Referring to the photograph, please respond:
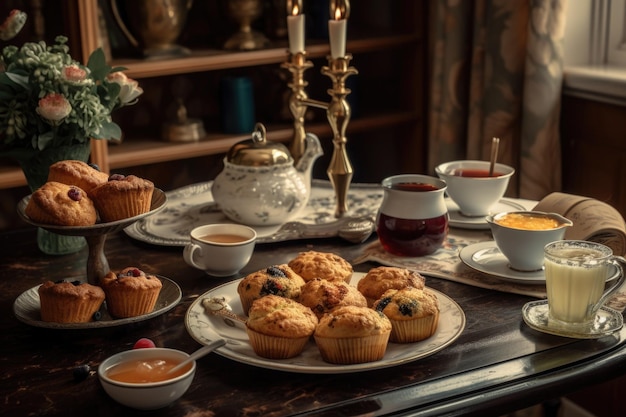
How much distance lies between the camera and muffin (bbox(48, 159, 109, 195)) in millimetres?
1420

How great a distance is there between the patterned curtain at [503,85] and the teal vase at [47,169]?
4.93ft

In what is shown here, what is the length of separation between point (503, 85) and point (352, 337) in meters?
1.80

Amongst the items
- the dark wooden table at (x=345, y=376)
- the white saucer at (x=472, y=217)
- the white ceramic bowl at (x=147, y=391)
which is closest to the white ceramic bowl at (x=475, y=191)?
the white saucer at (x=472, y=217)

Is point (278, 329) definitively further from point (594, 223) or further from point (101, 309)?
point (594, 223)

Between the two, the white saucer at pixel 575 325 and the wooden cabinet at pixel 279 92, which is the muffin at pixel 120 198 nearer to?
the white saucer at pixel 575 325

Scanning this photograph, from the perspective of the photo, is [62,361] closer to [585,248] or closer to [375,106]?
[585,248]

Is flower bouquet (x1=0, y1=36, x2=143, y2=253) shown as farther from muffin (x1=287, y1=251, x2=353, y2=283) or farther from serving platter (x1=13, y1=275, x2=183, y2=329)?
muffin (x1=287, y1=251, x2=353, y2=283)

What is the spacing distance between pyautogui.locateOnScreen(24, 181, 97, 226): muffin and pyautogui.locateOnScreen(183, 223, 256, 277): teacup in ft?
0.80

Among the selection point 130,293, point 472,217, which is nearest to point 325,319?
point 130,293

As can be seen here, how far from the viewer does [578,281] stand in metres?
1.30

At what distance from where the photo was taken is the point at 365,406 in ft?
3.67

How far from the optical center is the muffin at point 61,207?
52.2 inches

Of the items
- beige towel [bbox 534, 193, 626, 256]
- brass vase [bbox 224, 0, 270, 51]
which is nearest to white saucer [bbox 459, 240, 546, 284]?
beige towel [bbox 534, 193, 626, 256]

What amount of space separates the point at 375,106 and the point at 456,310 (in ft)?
7.64
